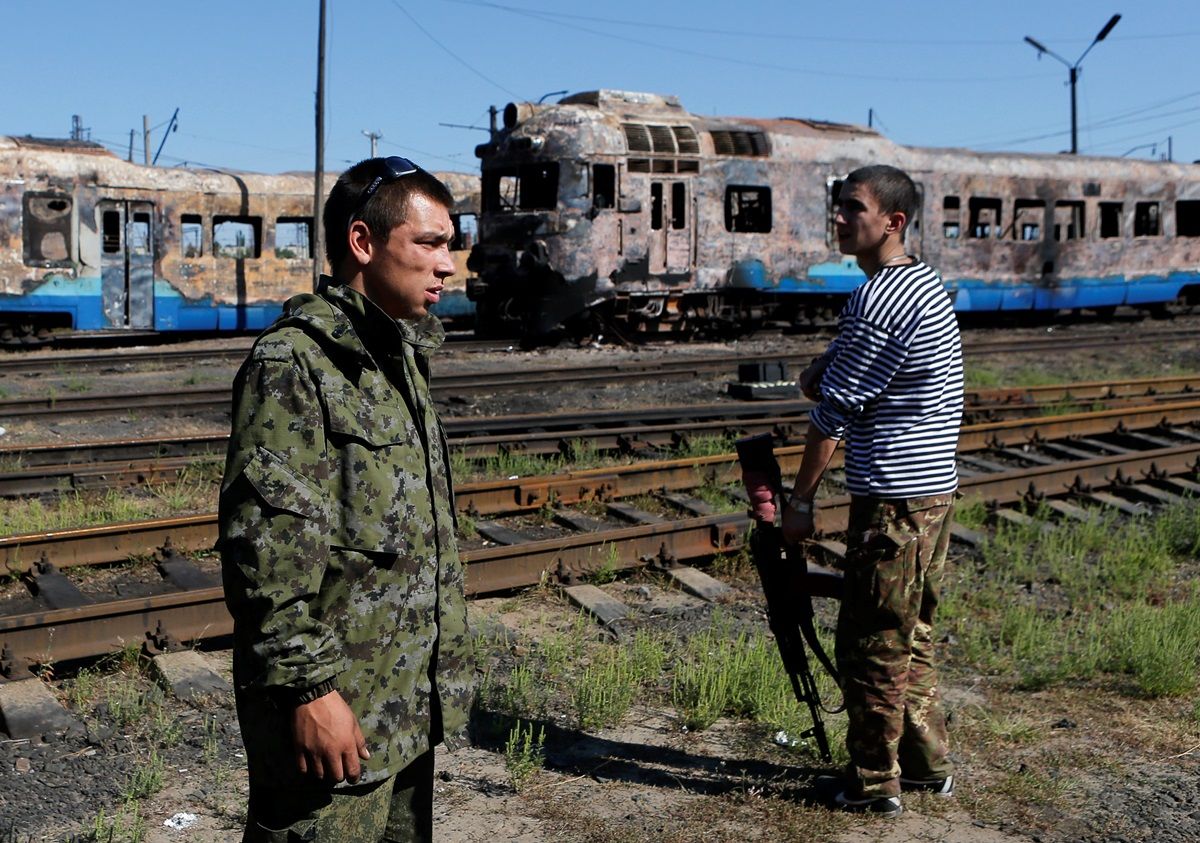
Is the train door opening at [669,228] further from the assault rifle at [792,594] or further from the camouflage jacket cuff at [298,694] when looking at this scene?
the camouflage jacket cuff at [298,694]

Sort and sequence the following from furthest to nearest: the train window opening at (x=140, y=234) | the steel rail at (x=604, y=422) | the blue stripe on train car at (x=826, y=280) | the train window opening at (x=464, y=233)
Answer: the train window opening at (x=464, y=233) → the blue stripe on train car at (x=826, y=280) → the train window opening at (x=140, y=234) → the steel rail at (x=604, y=422)

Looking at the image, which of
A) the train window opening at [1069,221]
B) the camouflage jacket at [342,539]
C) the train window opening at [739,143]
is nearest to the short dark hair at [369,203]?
the camouflage jacket at [342,539]

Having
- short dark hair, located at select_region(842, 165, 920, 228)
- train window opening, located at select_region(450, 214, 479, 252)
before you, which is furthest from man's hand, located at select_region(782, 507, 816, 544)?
train window opening, located at select_region(450, 214, 479, 252)

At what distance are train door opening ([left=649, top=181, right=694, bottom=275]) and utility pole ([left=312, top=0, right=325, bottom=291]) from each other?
5244 mm

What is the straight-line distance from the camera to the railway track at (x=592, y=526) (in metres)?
5.52

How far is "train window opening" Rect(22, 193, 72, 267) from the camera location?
19562 millimetres

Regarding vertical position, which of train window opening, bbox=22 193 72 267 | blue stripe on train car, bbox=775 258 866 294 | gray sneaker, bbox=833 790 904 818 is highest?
train window opening, bbox=22 193 72 267

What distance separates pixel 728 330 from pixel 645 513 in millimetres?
13840

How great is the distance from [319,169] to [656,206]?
20.0 feet

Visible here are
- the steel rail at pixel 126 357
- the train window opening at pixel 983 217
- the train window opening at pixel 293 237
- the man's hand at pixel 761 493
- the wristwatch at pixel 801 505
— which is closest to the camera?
the wristwatch at pixel 801 505

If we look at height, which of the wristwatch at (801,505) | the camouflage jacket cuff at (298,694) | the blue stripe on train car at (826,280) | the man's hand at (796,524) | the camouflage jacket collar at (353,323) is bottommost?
the camouflage jacket cuff at (298,694)

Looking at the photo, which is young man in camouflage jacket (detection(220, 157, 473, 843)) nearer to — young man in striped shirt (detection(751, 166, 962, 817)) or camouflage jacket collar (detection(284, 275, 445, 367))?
camouflage jacket collar (detection(284, 275, 445, 367))

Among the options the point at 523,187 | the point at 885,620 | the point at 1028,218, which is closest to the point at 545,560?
the point at 885,620

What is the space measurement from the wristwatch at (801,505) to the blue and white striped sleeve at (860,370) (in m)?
0.26
